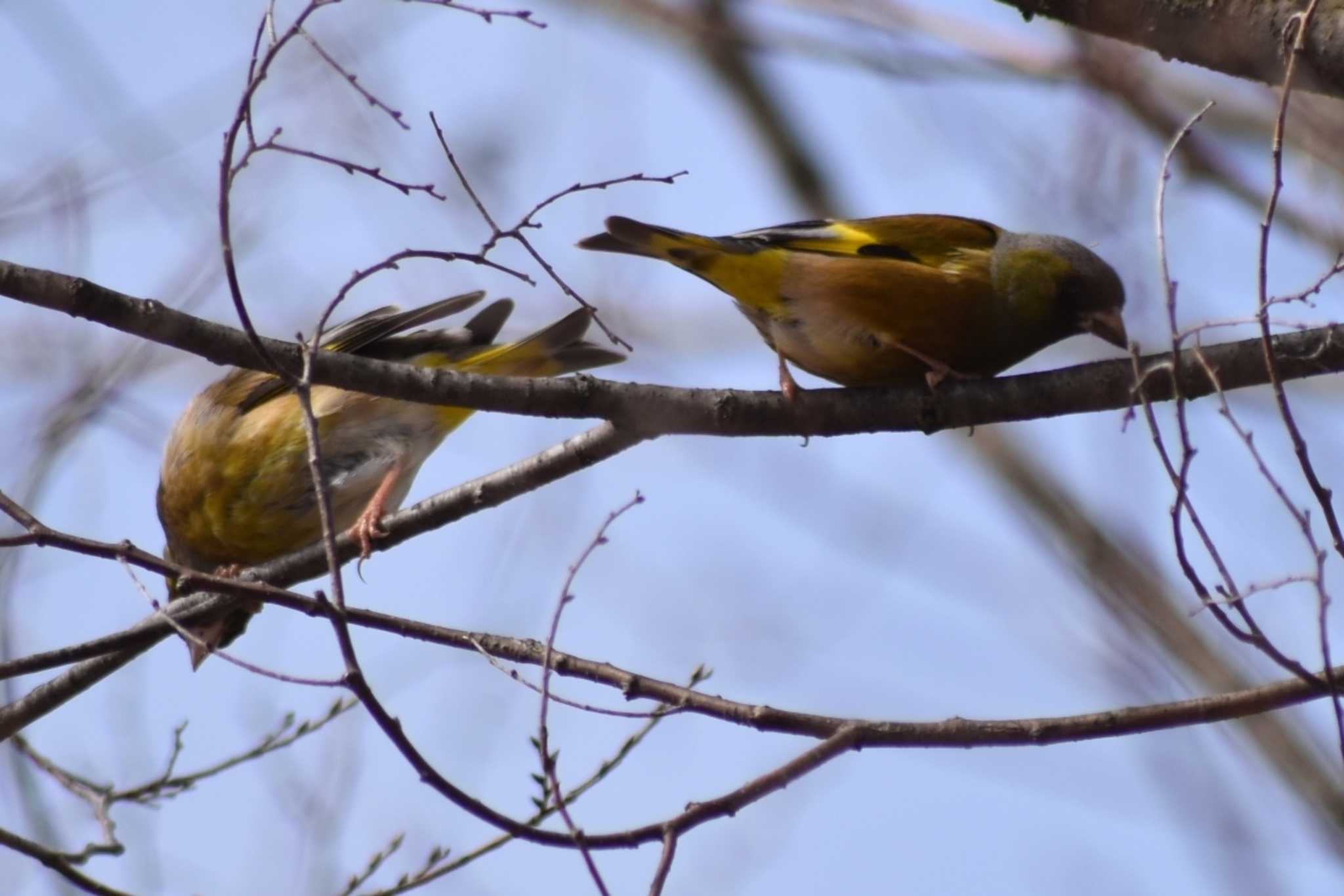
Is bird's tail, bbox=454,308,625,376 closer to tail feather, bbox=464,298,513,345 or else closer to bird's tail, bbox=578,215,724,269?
tail feather, bbox=464,298,513,345

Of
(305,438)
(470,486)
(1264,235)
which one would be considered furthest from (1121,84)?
(305,438)

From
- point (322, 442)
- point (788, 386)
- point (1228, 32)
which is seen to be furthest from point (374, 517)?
point (1228, 32)

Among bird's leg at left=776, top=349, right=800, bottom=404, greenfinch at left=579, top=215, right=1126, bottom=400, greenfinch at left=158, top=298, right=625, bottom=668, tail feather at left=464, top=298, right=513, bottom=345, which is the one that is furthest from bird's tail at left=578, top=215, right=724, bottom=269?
tail feather at left=464, top=298, right=513, bottom=345

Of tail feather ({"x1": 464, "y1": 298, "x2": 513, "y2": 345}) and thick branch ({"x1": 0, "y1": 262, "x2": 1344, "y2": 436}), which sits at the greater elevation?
tail feather ({"x1": 464, "y1": 298, "x2": 513, "y2": 345})

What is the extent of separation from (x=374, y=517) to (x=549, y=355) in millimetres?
1110

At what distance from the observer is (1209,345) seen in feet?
12.6

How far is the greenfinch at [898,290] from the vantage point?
4.65 meters

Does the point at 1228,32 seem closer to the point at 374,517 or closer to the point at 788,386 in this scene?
the point at 788,386

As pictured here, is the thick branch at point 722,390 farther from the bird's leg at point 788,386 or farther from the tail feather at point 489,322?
the tail feather at point 489,322

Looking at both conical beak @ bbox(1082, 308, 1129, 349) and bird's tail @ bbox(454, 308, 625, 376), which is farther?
bird's tail @ bbox(454, 308, 625, 376)

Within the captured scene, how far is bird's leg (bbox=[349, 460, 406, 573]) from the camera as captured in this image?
523 centimetres

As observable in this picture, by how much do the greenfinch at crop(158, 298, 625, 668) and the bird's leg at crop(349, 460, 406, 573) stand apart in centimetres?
1

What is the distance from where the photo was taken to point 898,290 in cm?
469

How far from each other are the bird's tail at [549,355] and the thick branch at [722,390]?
7.06ft
